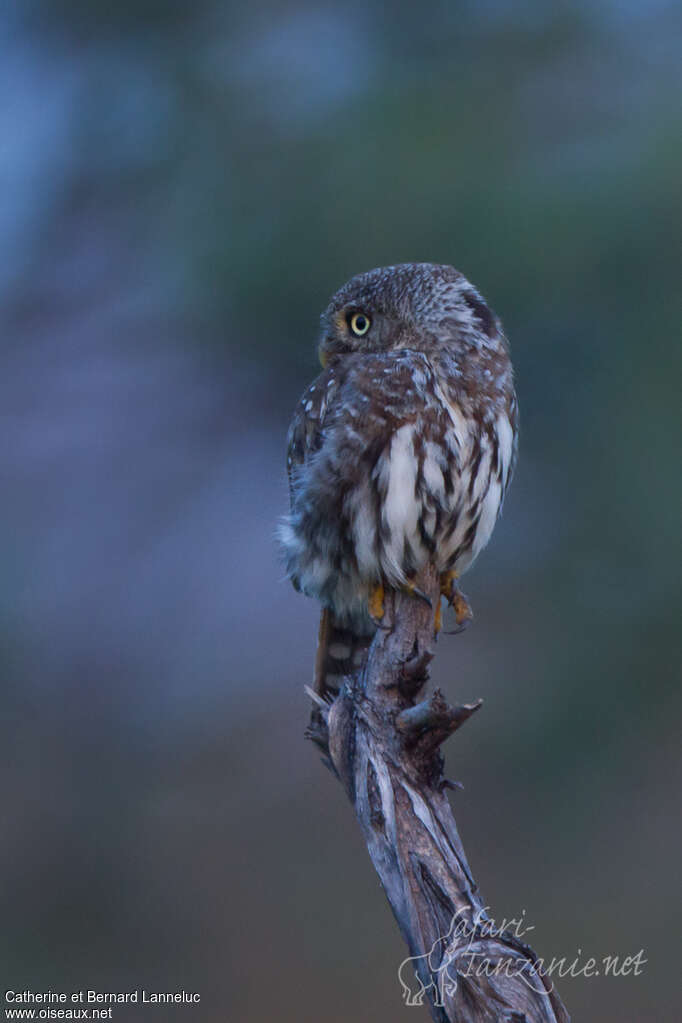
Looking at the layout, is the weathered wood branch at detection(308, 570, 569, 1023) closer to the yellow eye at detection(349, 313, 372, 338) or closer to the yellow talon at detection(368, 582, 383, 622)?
the yellow talon at detection(368, 582, 383, 622)

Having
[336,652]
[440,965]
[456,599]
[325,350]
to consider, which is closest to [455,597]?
[456,599]

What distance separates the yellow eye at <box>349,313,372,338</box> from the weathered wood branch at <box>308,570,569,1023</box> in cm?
88

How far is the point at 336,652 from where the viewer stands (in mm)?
3416

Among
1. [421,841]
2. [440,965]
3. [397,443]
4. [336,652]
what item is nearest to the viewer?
[440,965]

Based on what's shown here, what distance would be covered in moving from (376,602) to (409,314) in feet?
2.53

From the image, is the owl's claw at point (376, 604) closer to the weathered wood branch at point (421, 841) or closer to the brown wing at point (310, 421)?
the weathered wood branch at point (421, 841)

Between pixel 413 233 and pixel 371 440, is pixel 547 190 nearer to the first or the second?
pixel 413 233

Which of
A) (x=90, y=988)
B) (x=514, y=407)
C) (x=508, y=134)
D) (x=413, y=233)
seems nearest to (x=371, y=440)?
(x=514, y=407)

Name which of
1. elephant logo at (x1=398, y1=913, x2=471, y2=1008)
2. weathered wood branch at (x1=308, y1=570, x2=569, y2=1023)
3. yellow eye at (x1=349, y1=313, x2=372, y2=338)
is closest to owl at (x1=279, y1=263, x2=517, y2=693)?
yellow eye at (x1=349, y1=313, x2=372, y2=338)

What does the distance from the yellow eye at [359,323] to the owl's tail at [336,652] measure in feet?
2.62

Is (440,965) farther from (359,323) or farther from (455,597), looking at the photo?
(359,323)


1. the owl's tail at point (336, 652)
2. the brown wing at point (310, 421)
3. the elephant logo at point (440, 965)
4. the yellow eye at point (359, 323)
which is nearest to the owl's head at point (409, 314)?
the yellow eye at point (359, 323)

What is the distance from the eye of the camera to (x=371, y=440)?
3037 millimetres

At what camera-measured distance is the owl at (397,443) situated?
9.96ft
